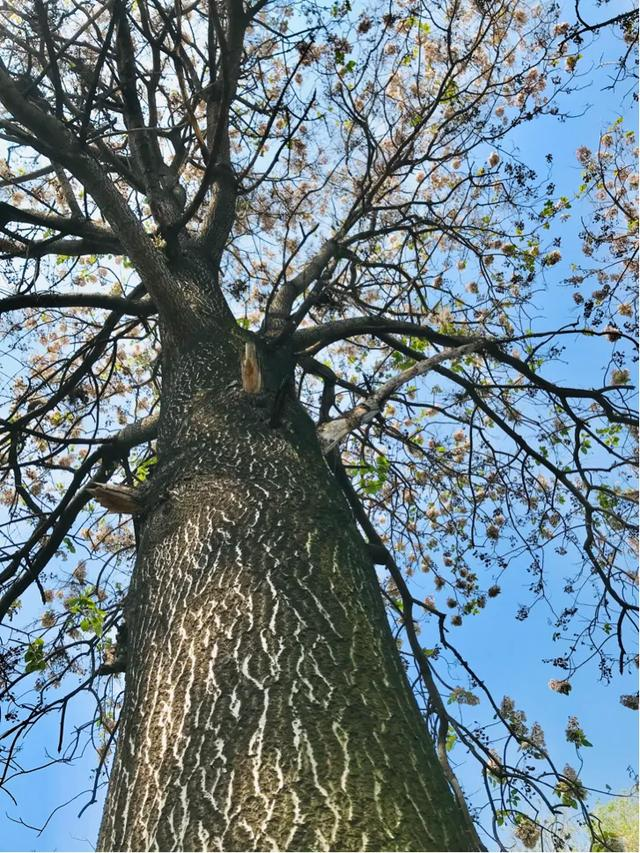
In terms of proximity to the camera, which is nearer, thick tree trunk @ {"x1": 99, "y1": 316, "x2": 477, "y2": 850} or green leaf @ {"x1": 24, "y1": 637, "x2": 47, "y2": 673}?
thick tree trunk @ {"x1": 99, "y1": 316, "x2": 477, "y2": 850}

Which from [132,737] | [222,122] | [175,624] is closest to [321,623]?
[175,624]

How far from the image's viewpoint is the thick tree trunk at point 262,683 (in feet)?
5.48

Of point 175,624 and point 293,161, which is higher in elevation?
point 293,161

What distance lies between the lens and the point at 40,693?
494cm

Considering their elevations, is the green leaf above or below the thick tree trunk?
above

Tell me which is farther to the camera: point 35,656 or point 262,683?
point 35,656

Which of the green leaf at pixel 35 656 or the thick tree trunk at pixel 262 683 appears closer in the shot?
the thick tree trunk at pixel 262 683

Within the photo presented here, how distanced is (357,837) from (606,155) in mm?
5929

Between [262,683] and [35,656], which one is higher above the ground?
[35,656]

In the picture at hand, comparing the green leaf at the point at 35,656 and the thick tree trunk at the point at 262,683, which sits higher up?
the green leaf at the point at 35,656

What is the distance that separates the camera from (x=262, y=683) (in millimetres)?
2006

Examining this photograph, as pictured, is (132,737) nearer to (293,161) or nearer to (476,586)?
(476,586)

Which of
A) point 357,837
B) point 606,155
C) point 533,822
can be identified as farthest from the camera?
point 606,155

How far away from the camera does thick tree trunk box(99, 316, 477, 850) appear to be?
1.67 m
